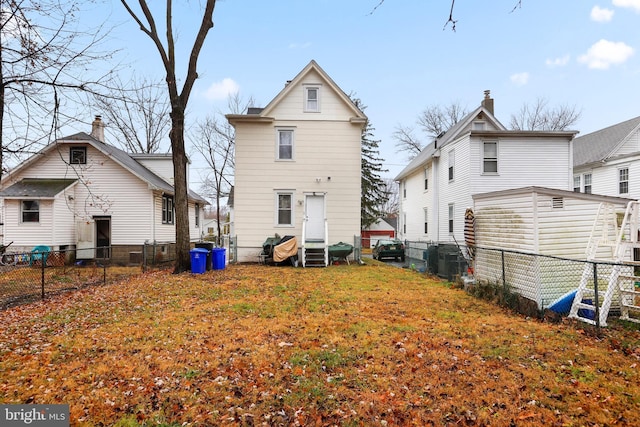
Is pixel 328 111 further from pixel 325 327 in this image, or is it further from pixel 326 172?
pixel 325 327

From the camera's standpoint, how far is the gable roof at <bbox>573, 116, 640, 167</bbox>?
17.7 metres

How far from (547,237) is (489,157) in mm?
9039

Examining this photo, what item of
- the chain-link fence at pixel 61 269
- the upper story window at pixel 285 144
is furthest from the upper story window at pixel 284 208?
the chain-link fence at pixel 61 269

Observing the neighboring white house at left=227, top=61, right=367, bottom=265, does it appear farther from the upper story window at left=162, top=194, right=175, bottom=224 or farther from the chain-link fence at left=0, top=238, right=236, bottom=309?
the upper story window at left=162, top=194, right=175, bottom=224

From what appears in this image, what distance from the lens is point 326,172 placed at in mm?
14859

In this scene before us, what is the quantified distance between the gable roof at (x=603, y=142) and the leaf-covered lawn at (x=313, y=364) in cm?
1707

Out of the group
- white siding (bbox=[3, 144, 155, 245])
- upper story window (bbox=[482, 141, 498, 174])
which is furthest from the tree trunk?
upper story window (bbox=[482, 141, 498, 174])

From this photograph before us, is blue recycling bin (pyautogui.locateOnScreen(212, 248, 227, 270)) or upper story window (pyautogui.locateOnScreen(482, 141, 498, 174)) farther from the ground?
upper story window (pyautogui.locateOnScreen(482, 141, 498, 174))

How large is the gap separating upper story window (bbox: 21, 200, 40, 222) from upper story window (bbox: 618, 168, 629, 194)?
29761 mm

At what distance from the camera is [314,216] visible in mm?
14859

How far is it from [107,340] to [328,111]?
1244 centimetres

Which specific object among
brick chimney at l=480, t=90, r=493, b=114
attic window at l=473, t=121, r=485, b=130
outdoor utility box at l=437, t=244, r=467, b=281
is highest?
brick chimney at l=480, t=90, r=493, b=114

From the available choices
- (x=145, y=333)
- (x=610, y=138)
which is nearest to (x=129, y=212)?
(x=145, y=333)

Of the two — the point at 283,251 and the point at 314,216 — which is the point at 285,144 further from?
the point at 283,251
